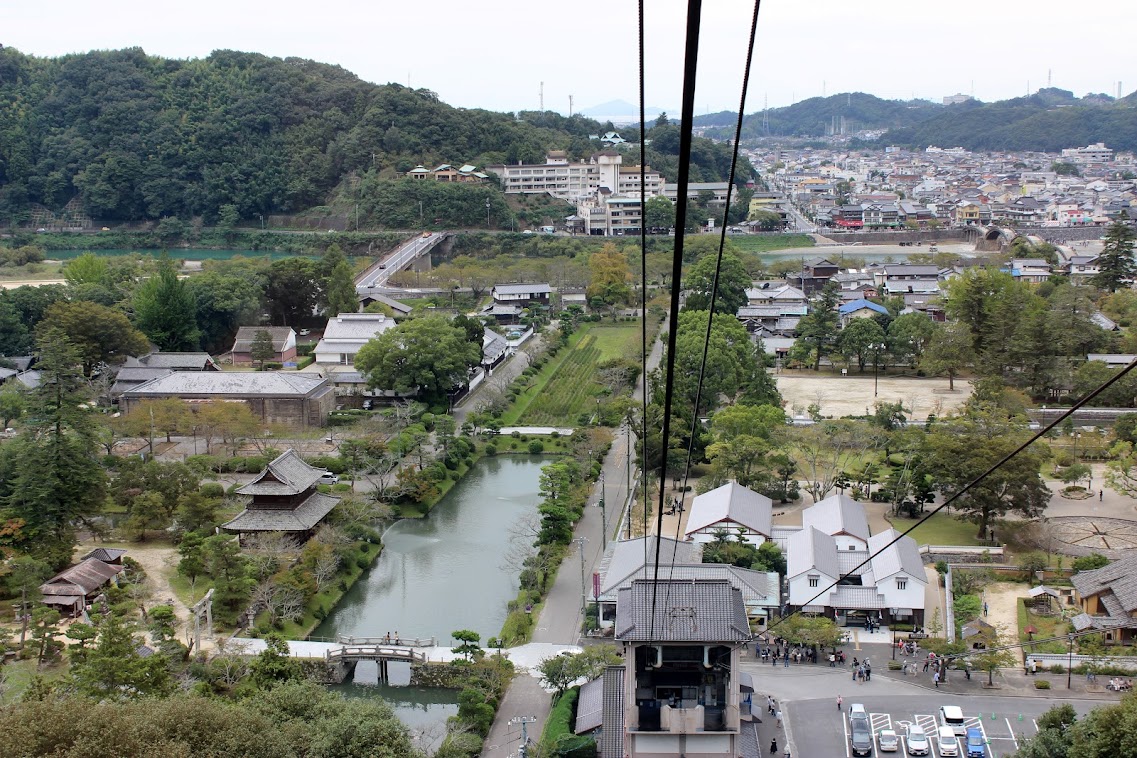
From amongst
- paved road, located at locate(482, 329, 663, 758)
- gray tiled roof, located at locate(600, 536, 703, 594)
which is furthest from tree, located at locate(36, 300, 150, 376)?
gray tiled roof, located at locate(600, 536, 703, 594)

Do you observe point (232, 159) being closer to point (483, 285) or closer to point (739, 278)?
point (483, 285)

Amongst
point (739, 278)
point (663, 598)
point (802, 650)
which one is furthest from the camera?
point (739, 278)

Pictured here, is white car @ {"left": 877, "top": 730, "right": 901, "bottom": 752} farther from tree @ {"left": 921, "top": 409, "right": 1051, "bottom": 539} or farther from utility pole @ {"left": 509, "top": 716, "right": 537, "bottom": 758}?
tree @ {"left": 921, "top": 409, "right": 1051, "bottom": 539}

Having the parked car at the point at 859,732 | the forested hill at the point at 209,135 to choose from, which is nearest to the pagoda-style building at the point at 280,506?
the parked car at the point at 859,732

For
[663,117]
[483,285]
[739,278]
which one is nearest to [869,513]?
[739,278]

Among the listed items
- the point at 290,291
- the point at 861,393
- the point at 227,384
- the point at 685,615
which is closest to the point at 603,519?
the point at 685,615
